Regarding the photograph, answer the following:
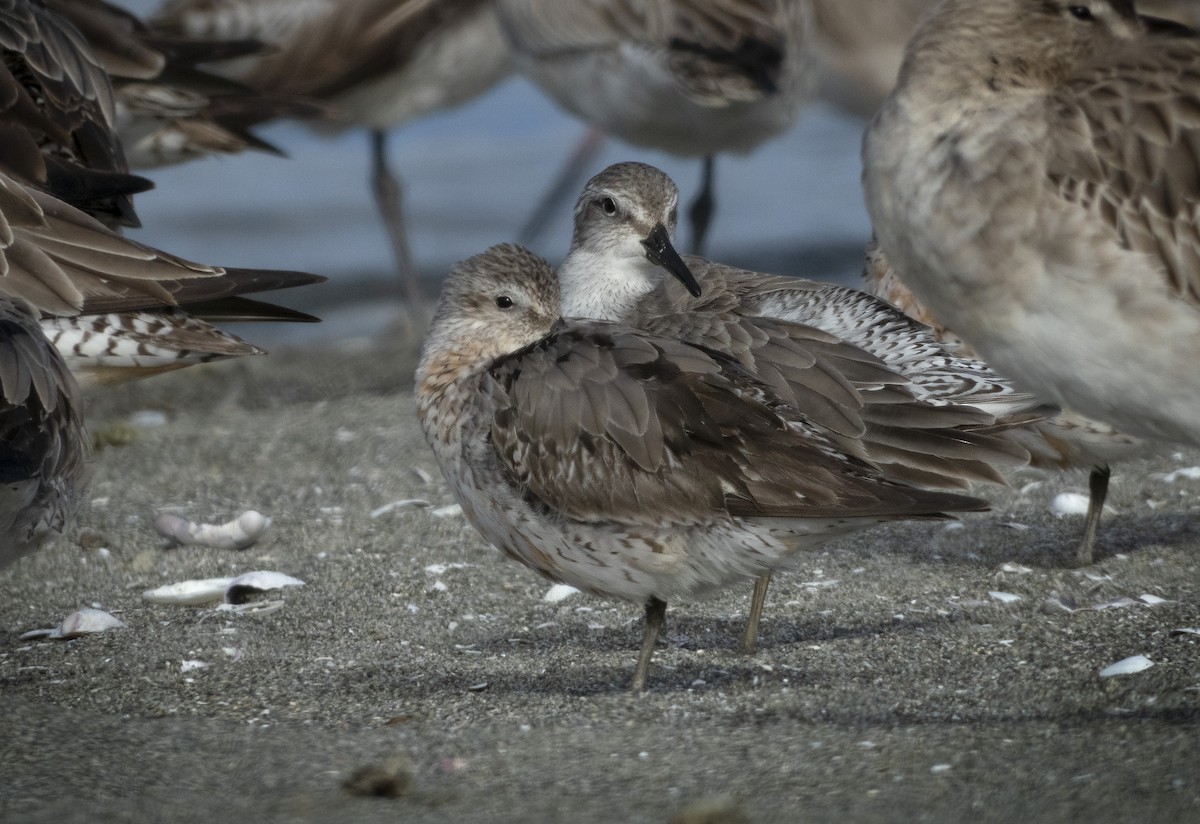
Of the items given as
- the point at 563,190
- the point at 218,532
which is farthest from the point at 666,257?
the point at 563,190

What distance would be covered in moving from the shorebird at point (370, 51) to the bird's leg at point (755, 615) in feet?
17.9

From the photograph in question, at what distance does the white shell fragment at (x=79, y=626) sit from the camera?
4.83m

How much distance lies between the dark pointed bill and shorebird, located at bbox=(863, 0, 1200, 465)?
0.93 m

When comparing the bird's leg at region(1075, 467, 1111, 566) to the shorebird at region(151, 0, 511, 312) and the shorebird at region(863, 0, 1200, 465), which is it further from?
the shorebird at region(151, 0, 511, 312)

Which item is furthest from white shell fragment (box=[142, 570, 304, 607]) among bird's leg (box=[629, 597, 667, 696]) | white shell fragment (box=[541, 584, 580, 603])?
bird's leg (box=[629, 597, 667, 696])

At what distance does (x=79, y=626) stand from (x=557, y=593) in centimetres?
135

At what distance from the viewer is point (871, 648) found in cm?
452

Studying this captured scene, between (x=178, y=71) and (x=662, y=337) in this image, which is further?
(x=178, y=71)

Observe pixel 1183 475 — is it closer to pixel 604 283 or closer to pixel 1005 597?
pixel 1005 597

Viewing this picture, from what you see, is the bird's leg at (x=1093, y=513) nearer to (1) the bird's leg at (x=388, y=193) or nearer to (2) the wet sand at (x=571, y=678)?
(2) the wet sand at (x=571, y=678)

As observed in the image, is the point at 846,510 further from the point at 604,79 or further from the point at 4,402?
the point at 604,79

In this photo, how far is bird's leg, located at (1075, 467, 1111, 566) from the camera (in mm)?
5301

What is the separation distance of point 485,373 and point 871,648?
3.99 feet

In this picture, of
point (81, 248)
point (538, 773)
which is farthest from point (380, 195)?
point (538, 773)
